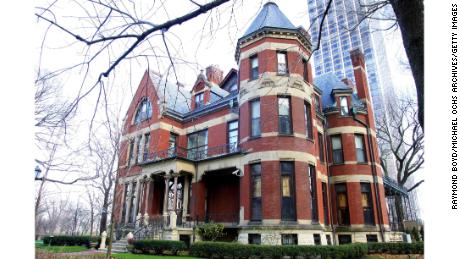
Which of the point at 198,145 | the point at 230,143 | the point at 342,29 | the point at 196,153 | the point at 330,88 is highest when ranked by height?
the point at 330,88

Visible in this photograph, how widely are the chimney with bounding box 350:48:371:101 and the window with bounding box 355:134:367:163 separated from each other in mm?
3544

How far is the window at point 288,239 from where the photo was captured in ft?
44.4

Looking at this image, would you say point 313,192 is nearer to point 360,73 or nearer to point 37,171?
point 360,73

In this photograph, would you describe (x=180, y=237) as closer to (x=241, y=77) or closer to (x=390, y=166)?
(x=241, y=77)

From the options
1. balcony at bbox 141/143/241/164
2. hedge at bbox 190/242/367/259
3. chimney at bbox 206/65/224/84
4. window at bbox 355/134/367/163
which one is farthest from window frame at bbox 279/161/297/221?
chimney at bbox 206/65/224/84

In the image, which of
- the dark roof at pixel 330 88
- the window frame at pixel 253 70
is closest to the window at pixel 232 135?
the window frame at pixel 253 70

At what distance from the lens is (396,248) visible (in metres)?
16.2

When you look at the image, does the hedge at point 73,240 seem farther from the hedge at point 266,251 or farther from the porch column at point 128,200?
the hedge at point 266,251

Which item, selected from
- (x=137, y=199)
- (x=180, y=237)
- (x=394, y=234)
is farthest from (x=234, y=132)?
(x=394, y=234)

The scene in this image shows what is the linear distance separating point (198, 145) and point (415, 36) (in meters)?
18.9

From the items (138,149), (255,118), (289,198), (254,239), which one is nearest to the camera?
(254,239)

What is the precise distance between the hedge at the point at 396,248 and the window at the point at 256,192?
699 cm

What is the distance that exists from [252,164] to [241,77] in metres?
5.37

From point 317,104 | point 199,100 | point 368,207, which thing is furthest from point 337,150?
point 199,100
